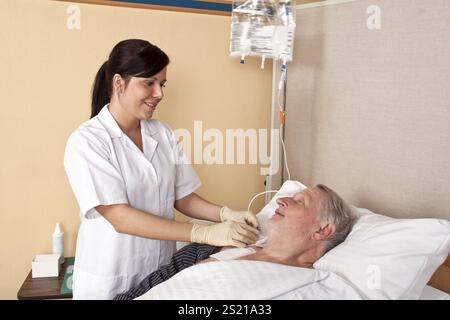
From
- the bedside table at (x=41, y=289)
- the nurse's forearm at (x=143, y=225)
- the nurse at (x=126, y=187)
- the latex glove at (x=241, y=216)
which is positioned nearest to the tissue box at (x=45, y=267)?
the bedside table at (x=41, y=289)

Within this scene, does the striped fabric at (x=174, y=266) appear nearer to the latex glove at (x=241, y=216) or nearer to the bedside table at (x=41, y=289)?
the latex glove at (x=241, y=216)

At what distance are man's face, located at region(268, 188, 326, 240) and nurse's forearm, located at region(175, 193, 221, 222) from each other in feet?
0.96

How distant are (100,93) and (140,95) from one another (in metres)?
0.21

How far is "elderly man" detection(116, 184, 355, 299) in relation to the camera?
1552 mm

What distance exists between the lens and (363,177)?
1825mm

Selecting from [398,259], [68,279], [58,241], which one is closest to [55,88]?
[58,241]

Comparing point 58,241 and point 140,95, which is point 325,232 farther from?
point 58,241

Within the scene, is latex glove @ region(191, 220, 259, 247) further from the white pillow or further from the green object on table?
the green object on table

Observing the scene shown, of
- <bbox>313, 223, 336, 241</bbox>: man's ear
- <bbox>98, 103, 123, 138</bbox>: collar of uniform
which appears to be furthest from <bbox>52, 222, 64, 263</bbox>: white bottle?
<bbox>313, 223, 336, 241</bbox>: man's ear

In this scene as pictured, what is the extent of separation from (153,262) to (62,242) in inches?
22.6

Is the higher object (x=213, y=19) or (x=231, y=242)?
(x=213, y=19)

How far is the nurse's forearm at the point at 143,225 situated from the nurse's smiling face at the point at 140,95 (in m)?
0.34

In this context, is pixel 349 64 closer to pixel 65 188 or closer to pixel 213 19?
pixel 213 19
